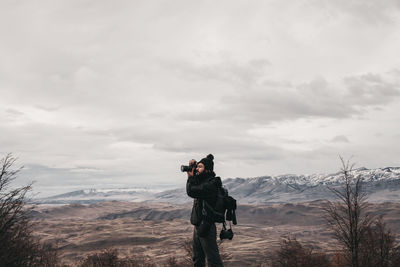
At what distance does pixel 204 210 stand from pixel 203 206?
93mm

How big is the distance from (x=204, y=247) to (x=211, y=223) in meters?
0.55

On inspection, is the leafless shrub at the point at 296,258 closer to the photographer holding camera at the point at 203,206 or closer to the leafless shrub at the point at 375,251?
the leafless shrub at the point at 375,251

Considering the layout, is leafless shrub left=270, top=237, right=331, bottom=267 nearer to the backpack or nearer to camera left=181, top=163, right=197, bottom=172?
the backpack

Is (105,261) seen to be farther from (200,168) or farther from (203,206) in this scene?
(200,168)

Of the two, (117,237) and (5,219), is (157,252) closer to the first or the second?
(117,237)

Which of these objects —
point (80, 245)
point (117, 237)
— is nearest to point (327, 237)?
point (117, 237)

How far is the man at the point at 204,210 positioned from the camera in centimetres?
733

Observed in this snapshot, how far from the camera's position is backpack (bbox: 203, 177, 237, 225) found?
Answer: 741 cm

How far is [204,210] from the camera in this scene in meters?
7.42

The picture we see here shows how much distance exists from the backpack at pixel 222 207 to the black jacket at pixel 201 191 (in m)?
0.08

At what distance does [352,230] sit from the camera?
1297 cm

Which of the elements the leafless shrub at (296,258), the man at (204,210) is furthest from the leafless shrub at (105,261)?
the leafless shrub at (296,258)

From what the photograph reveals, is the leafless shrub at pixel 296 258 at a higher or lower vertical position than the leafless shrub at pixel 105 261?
lower

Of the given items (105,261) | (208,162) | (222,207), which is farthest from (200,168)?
(105,261)
